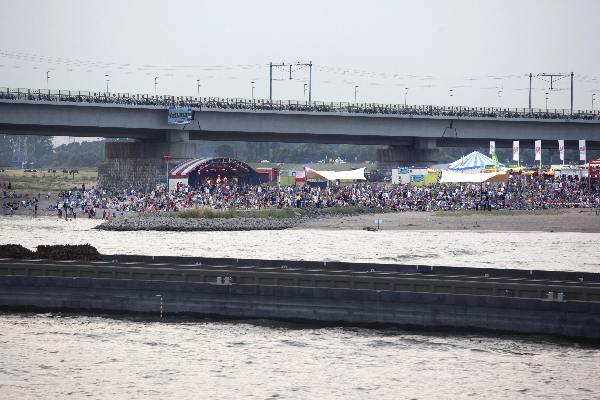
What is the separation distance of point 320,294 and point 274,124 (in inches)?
3320

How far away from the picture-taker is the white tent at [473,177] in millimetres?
107231

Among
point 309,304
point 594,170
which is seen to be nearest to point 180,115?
point 594,170


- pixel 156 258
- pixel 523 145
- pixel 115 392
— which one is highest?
pixel 523 145

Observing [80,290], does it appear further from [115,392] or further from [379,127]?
[379,127]

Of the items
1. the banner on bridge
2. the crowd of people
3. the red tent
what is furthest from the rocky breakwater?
the red tent

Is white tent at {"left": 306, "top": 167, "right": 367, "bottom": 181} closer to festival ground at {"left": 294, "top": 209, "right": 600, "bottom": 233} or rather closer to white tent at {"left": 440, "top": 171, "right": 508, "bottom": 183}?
white tent at {"left": 440, "top": 171, "right": 508, "bottom": 183}

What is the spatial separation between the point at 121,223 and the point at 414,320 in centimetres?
6079

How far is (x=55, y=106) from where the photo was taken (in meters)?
115

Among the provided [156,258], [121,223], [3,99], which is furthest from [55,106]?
[156,258]

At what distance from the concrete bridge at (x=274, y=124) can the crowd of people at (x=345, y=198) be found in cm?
774

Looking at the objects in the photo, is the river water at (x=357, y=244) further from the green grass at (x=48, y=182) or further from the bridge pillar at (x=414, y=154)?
the bridge pillar at (x=414, y=154)

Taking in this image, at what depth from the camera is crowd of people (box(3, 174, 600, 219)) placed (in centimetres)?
10400

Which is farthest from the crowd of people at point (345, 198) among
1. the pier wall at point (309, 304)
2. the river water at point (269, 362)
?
the river water at point (269, 362)

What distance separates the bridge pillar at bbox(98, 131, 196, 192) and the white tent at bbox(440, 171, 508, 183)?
30.0m
